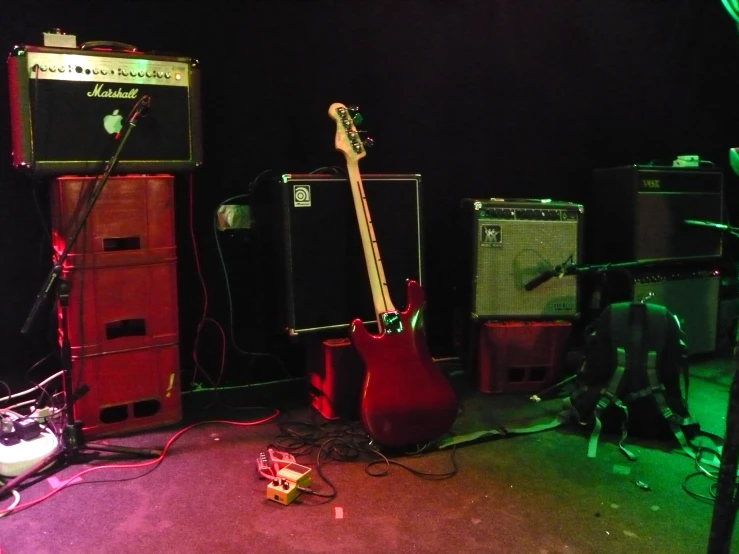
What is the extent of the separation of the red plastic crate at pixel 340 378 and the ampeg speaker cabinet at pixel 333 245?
109 mm

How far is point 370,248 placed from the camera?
7.66 feet

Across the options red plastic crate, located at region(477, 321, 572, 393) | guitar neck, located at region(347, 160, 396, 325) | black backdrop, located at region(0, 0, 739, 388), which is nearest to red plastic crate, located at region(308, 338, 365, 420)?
guitar neck, located at region(347, 160, 396, 325)

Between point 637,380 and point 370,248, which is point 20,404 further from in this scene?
point 637,380

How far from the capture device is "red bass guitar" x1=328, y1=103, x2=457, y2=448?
2.06m

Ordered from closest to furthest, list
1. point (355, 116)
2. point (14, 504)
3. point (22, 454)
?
point (14, 504) < point (22, 454) < point (355, 116)

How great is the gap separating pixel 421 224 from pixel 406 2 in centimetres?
108

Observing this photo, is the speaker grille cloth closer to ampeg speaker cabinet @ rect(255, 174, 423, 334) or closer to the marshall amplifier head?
ampeg speaker cabinet @ rect(255, 174, 423, 334)

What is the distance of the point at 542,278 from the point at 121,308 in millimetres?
1646

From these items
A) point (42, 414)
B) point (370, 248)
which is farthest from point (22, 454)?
point (370, 248)

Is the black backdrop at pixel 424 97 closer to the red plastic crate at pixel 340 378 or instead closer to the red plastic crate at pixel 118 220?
the red plastic crate at pixel 118 220

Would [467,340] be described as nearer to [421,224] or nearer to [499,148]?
[421,224]

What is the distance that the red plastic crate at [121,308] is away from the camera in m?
2.12

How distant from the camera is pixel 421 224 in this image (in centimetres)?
256

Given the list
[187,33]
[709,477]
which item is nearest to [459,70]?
[187,33]
